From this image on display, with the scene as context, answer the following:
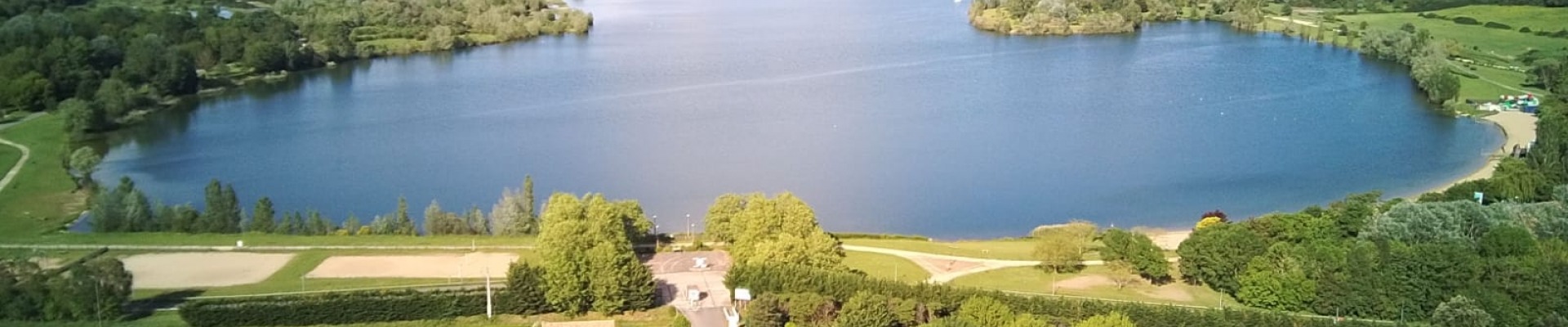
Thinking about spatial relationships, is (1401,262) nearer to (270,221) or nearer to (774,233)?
(774,233)

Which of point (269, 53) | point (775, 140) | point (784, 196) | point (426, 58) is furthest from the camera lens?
point (426, 58)

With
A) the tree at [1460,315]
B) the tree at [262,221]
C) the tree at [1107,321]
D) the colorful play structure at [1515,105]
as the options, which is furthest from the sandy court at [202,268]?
the colorful play structure at [1515,105]

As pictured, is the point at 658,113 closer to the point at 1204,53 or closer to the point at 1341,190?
the point at 1341,190

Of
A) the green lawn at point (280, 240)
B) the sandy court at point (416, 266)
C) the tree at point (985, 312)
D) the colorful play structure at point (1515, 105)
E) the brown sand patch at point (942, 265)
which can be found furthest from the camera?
the colorful play structure at point (1515, 105)

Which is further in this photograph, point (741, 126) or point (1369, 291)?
point (741, 126)

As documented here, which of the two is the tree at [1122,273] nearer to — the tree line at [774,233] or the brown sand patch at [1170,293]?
the brown sand patch at [1170,293]

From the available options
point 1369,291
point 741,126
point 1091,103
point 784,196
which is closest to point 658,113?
point 741,126
